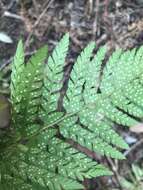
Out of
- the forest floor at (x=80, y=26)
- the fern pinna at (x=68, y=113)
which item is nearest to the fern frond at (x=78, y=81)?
the fern pinna at (x=68, y=113)

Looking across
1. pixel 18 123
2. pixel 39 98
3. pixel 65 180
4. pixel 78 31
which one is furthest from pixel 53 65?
pixel 78 31

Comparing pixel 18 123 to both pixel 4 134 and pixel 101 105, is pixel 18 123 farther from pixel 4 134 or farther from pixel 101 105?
pixel 101 105

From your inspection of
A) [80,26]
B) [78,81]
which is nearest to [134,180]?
[80,26]

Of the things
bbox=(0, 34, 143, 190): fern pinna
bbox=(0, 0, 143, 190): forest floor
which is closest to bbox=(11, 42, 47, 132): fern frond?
bbox=(0, 34, 143, 190): fern pinna

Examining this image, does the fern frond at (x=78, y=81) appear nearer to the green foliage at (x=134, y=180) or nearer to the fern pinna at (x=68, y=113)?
the fern pinna at (x=68, y=113)

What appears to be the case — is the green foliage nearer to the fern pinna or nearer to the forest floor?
the forest floor

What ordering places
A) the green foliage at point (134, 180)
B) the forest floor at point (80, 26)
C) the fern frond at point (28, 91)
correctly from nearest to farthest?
the fern frond at point (28, 91), the green foliage at point (134, 180), the forest floor at point (80, 26)
